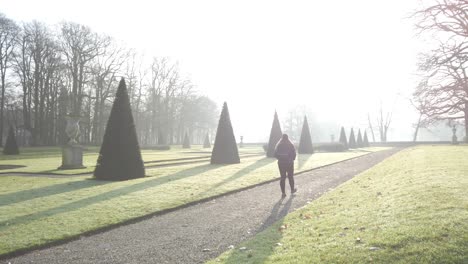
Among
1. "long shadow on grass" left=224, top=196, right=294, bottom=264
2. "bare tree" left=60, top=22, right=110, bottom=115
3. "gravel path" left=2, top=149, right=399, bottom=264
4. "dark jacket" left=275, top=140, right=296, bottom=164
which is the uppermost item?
"bare tree" left=60, top=22, right=110, bottom=115

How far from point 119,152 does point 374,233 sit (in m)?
12.0

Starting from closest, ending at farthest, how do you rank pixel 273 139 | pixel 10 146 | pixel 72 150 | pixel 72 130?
pixel 72 150, pixel 72 130, pixel 273 139, pixel 10 146

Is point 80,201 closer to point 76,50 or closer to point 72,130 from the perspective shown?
point 72,130

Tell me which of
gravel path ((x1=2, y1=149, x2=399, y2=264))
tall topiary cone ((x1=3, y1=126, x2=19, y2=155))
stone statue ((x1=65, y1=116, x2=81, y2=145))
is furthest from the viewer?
tall topiary cone ((x1=3, y1=126, x2=19, y2=155))

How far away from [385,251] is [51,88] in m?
47.7

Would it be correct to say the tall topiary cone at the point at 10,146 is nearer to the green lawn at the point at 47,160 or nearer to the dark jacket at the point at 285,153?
the green lawn at the point at 47,160

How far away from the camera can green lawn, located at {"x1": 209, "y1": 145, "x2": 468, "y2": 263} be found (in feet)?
15.4

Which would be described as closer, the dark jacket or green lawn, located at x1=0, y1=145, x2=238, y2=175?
the dark jacket

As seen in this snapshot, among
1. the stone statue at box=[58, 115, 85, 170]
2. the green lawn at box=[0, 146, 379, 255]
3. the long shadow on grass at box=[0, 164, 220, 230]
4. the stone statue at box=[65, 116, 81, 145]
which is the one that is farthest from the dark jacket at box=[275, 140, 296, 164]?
the stone statue at box=[65, 116, 81, 145]

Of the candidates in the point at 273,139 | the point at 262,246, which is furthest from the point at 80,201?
the point at 273,139

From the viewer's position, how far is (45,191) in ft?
37.4

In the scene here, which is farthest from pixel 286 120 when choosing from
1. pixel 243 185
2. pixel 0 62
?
pixel 243 185

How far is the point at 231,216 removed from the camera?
8.17 metres

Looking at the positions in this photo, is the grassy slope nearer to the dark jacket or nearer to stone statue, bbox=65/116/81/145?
stone statue, bbox=65/116/81/145
